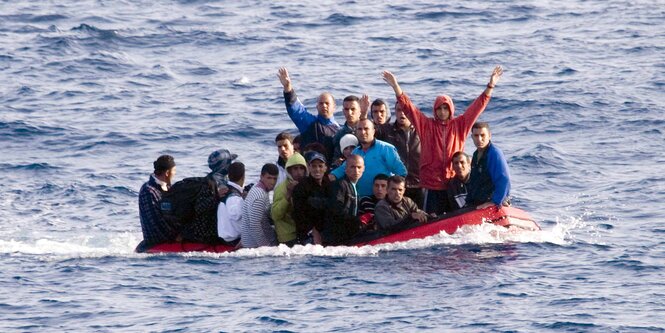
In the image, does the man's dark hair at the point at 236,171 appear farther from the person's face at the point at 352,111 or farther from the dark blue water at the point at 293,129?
the person's face at the point at 352,111

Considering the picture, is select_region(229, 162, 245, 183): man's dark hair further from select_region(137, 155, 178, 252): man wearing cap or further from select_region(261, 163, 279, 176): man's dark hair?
select_region(137, 155, 178, 252): man wearing cap

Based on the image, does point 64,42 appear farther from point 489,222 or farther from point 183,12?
point 489,222

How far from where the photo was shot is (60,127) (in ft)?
103

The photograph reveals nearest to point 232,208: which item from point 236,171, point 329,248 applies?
point 236,171

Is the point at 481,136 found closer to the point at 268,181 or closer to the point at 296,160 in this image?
the point at 296,160

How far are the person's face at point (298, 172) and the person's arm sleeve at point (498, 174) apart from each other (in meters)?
2.42

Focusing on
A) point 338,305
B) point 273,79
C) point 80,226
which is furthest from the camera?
point 273,79

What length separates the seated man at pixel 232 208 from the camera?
20266 mm

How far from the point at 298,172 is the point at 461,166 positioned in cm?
215

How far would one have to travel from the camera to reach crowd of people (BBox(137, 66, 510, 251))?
19.8 m

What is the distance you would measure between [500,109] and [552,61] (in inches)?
197

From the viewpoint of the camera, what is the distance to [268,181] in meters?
19.9

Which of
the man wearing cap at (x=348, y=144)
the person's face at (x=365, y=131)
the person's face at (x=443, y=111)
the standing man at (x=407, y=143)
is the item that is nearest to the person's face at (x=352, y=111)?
the man wearing cap at (x=348, y=144)

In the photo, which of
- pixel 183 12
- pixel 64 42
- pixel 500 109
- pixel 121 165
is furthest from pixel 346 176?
pixel 183 12
